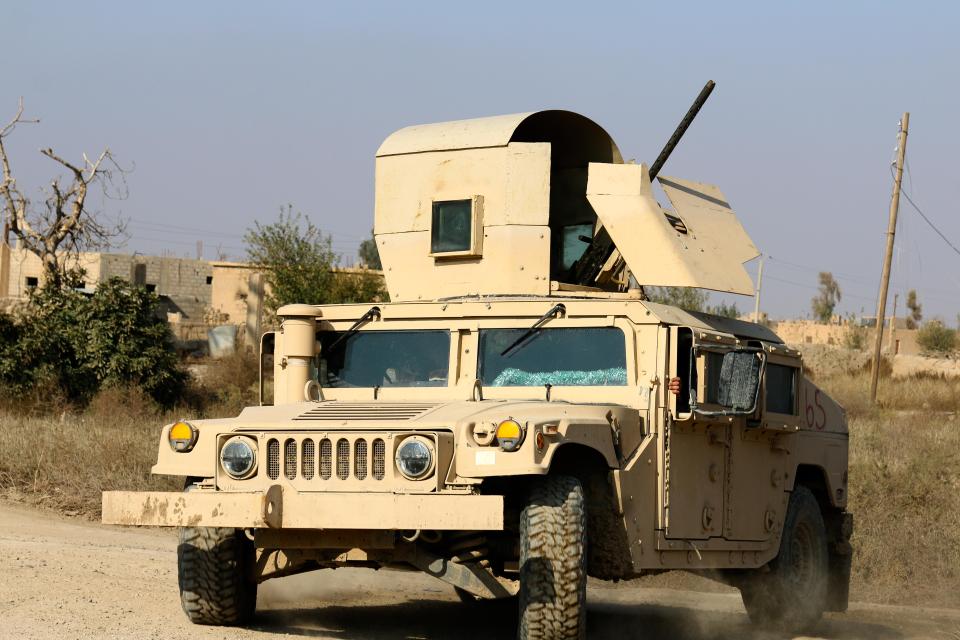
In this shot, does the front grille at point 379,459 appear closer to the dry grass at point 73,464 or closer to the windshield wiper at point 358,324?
the windshield wiper at point 358,324

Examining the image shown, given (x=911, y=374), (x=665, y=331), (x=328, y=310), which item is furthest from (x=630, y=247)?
(x=911, y=374)

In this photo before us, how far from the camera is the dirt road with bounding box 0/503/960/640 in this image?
7.13 meters

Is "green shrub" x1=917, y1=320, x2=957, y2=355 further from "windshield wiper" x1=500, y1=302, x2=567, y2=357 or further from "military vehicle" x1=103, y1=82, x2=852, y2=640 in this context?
"windshield wiper" x1=500, y1=302, x2=567, y2=357

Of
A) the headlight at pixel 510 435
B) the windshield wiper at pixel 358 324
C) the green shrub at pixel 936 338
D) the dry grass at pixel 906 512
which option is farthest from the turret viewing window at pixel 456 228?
the green shrub at pixel 936 338

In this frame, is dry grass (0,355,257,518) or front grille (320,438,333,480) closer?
front grille (320,438,333,480)

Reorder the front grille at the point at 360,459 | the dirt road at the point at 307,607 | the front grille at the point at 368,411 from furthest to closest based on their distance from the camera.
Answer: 1. the dirt road at the point at 307,607
2. the front grille at the point at 368,411
3. the front grille at the point at 360,459

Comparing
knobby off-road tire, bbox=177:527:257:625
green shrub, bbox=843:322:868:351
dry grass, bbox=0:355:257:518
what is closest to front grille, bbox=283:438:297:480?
knobby off-road tire, bbox=177:527:257:625

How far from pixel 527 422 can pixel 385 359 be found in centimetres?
187

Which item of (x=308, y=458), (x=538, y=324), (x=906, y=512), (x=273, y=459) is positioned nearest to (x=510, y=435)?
(x=308, y=458)

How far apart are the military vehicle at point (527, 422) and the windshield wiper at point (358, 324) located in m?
0.01

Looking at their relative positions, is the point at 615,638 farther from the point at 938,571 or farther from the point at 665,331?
the point at 938,571

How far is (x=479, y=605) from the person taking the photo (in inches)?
378

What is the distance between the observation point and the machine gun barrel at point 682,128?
9961mm

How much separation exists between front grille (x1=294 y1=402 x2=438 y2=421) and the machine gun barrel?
360 centimetres
